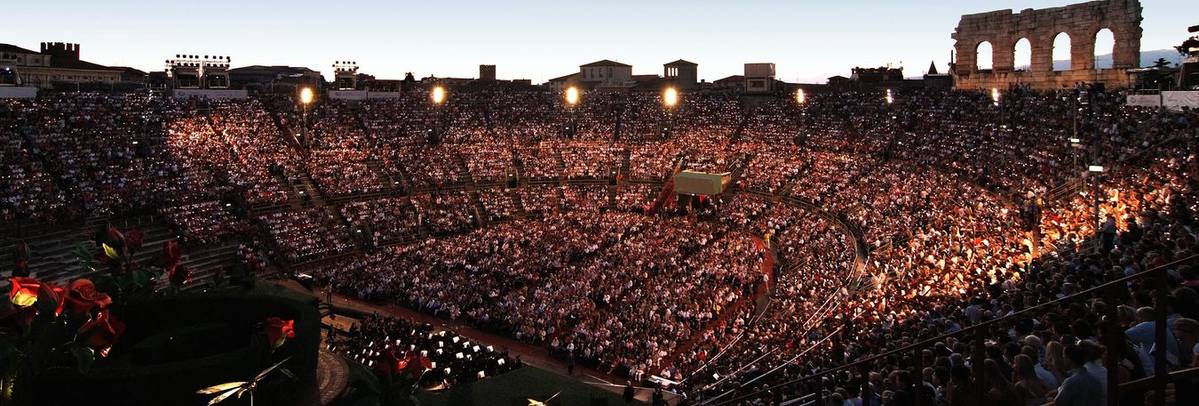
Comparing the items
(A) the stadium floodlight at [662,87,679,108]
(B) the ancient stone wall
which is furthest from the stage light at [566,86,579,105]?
(B) the ancient stone wall

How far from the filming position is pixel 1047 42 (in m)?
46.7

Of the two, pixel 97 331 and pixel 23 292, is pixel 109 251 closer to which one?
pixel 97 331

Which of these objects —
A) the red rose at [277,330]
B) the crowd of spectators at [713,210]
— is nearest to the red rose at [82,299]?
the red rose at [277,330]

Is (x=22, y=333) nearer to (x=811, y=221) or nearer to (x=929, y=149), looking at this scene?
(x=811, y=221)

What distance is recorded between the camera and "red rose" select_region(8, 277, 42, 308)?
5.95 metres

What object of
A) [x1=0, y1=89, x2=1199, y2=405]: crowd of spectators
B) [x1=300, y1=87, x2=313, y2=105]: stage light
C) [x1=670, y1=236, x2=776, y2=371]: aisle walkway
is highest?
[x1=300, y1=87, x2=313, y2=105]: stage light

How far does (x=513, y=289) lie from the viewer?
101 ft

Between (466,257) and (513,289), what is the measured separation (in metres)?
4.76

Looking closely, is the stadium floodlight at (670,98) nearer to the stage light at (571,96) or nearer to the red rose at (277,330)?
the stage light at (571,96)

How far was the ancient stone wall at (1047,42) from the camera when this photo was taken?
139 feet

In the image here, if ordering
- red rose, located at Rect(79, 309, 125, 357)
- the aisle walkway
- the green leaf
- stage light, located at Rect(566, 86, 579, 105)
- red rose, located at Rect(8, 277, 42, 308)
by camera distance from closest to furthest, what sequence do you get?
red rose, located at Rect(8, 277, 42, 308)
red rose, located at Rect(79, 309, 125, 357)
the green leaf
the aisle walkway
stage light, located at Rect(566, 86, 579, 105)

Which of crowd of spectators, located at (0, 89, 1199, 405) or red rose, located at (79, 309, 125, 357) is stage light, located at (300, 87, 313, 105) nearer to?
crowd of spectators, located at (0, 89, 1199, 405)

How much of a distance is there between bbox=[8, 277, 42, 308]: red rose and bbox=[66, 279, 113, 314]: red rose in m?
0.49

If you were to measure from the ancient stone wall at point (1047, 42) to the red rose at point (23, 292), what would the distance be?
50.6 meters
